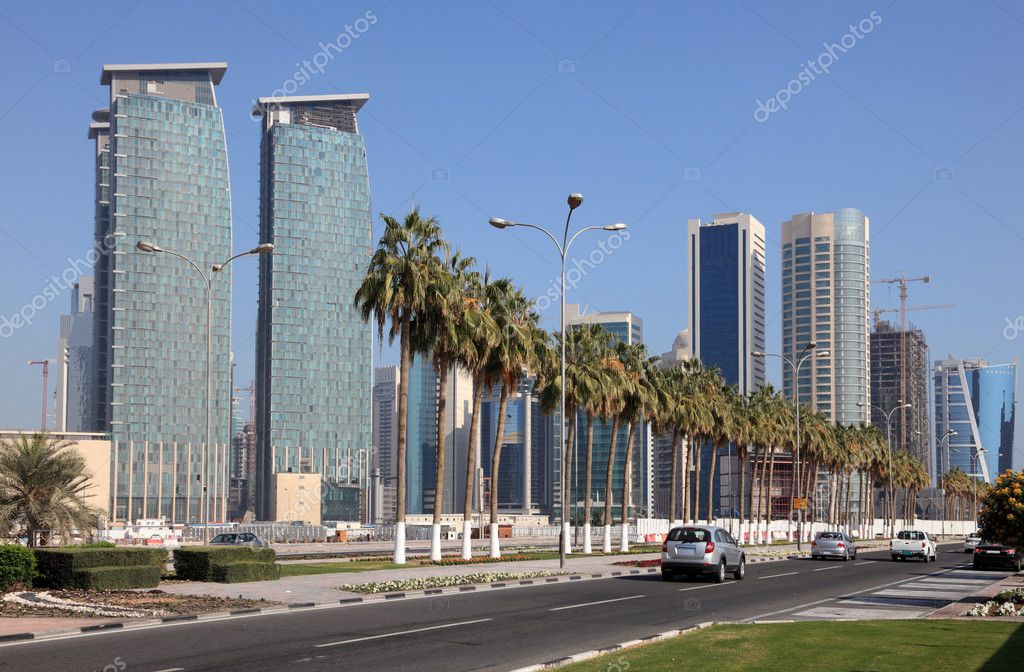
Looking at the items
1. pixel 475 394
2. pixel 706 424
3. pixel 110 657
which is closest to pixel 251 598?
pixel 110 657

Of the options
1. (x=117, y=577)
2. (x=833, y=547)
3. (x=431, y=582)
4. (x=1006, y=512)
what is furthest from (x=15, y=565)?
(x=833, y=547)

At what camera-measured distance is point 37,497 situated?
44312 millimetres

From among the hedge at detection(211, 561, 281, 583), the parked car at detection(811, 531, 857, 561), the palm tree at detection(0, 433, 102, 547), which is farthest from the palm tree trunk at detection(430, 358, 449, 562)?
the parked car at detection(811, 531, 857, 561)

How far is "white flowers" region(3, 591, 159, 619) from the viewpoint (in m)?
23.6

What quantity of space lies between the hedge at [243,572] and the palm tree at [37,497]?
13817 millimetres

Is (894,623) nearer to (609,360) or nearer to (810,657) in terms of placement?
(810,657)

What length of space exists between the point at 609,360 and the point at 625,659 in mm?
47982

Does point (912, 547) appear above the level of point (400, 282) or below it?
below

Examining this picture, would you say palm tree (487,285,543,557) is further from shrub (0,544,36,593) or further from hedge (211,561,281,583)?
shrub (0,544,36,593)

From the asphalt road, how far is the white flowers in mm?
1866

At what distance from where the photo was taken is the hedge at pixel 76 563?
27.9 metres

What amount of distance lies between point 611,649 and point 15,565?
51.9ft

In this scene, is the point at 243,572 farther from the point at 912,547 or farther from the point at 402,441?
the point at 912,547

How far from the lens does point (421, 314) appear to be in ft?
154
